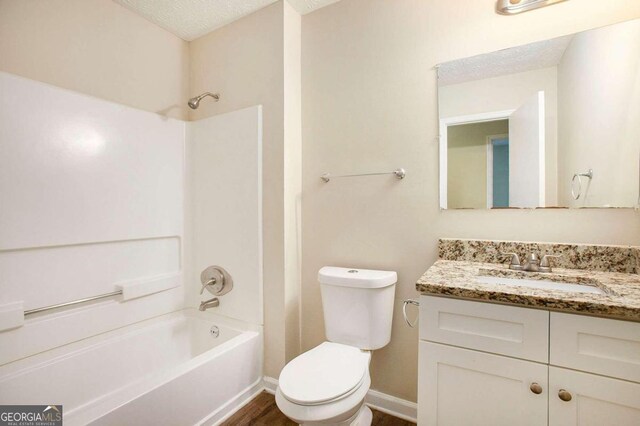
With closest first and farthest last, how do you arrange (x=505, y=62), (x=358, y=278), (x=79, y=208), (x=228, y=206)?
(x=505, y=62), (x=358, y=278), (x=79, y=208), (x=228, y=206)

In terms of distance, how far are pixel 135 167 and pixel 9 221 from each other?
67cm

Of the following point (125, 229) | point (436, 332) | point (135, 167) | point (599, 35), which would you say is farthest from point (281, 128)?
point (599, 35)

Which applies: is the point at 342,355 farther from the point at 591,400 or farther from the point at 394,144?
the point at 394,144

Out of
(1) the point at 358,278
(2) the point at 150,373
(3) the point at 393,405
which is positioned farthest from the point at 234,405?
(1) the point at 358,278

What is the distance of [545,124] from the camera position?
55.8 inches

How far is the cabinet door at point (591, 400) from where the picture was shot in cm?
89

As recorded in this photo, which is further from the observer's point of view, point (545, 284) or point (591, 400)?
point (545, 284)

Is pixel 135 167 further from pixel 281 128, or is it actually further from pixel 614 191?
pixel 614 191

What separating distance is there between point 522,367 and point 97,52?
2.57m

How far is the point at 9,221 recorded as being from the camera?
58.2 inches

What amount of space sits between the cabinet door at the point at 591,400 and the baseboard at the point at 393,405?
2.85 ft

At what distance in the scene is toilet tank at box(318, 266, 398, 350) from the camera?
1.60m

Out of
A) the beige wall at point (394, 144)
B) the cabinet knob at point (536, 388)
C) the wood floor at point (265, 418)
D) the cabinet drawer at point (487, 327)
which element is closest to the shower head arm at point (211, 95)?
the beige wall at point (394, 144)

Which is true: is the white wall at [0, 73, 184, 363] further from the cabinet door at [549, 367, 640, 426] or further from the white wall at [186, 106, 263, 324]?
the cabinet door at [549, 367, 640, 426]
